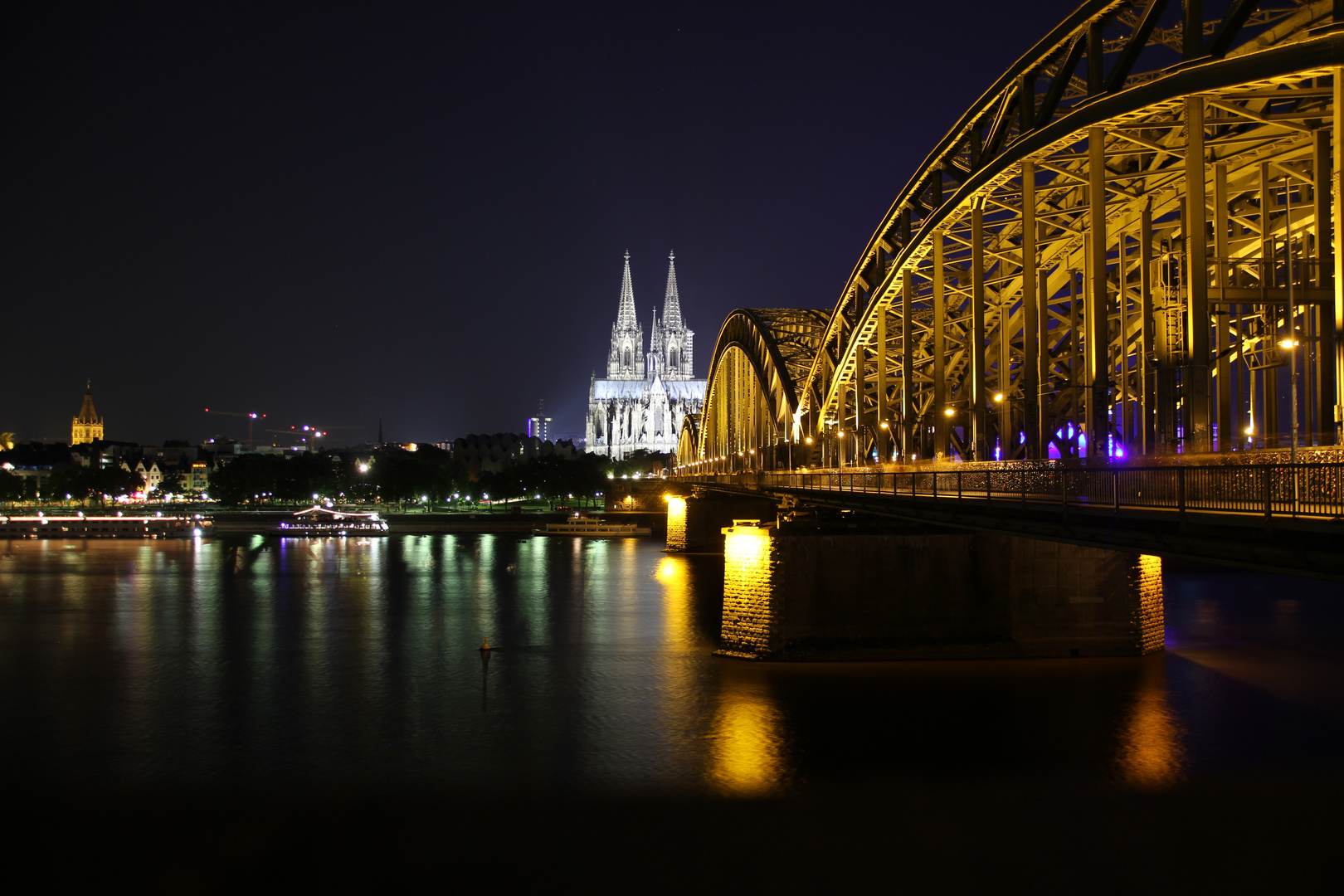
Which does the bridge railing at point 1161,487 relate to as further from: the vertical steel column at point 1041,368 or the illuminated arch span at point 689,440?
the illuminated arch span at point 689,440

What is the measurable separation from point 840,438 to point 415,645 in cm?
1760

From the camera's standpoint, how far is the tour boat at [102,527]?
317 ft

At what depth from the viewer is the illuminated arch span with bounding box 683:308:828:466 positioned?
5662 centimetres

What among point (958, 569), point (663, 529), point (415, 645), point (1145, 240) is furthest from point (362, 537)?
point (1145, 240)

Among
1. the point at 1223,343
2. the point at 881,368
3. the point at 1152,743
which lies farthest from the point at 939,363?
the point at 1223,343

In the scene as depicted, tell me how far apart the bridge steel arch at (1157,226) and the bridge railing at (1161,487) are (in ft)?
5.22

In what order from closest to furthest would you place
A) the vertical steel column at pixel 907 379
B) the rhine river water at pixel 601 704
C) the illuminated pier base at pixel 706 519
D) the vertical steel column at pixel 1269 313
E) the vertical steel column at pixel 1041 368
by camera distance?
the vertical steel column at pixel 1269 313, the vertical steel column at pixel 1041 368, the rhine river water at pixel 601 704, the vertical steel column at pixel 907 379, the illuminated pier base at pixel 706 519

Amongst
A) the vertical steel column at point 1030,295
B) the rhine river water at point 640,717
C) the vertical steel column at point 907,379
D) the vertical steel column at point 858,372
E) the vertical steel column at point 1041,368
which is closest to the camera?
the rhine river water at point 640,717

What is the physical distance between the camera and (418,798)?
19.6 metres

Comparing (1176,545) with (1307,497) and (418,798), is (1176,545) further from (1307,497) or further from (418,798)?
(418,798)

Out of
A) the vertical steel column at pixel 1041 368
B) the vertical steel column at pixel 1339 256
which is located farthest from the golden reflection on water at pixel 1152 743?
the vertical steel column at pixel 1339 256

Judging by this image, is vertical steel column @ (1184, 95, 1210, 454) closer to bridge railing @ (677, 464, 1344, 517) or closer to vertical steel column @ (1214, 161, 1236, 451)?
vertical steel column @ (1214, 161, 1236, 451)

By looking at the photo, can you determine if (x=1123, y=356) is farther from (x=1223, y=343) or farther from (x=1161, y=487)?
(x=1161, y=487)

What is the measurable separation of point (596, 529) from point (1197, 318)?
80946 mm
